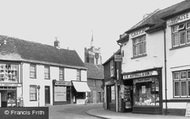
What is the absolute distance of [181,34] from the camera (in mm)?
21969

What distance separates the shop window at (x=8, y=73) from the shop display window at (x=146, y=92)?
771 inches

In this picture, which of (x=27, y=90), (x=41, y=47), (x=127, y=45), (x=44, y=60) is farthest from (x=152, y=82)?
(x=41, y=47)

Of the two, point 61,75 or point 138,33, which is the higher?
point 138,33

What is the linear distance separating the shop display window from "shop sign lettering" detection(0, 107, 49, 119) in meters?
11.5

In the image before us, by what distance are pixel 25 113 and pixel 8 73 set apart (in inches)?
1115

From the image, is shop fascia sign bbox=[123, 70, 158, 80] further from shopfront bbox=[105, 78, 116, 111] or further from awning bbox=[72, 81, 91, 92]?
awning bbox=[72, 81, 91, 92]

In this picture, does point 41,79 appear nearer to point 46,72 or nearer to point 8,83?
point 46,72

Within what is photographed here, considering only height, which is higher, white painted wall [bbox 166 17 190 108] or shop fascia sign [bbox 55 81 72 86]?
white painted wall [bbox 166 17 190 108]

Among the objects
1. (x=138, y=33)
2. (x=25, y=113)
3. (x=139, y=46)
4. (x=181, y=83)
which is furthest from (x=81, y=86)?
(x=25, y=113)

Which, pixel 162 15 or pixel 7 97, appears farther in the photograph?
pixel 7 97

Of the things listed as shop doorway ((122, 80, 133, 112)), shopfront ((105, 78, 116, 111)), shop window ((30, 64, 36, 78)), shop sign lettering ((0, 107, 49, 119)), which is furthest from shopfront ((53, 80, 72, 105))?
shop sign lettering ((0, 107, 49, 119))

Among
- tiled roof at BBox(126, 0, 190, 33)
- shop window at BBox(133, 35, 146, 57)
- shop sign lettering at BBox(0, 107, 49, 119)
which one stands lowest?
shop sign lettering at BBox(0, 107, 49, 119)

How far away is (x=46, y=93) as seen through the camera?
45969mm

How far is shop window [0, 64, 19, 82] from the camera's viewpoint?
40969mm
